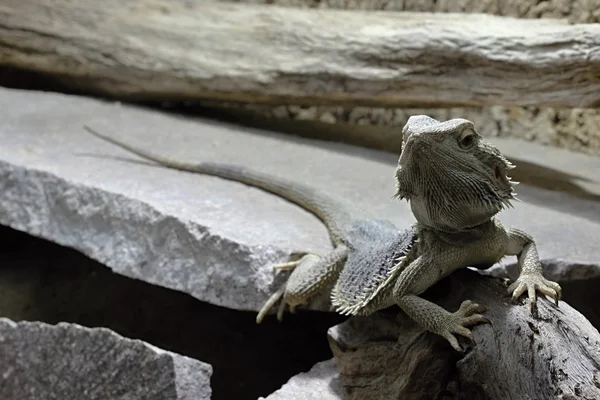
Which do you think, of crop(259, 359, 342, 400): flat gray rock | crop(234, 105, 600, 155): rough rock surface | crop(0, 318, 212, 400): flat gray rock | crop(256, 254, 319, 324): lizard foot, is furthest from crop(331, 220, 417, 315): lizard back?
crop(234, 105, 600, 155): rough rock surface

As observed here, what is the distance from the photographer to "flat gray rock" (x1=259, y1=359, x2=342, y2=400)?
2084 mm

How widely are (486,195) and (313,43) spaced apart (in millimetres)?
2175

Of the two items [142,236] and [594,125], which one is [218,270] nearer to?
[142,236]

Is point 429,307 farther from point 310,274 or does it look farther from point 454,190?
point 310,274

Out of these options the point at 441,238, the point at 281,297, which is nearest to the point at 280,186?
the point at 281,297

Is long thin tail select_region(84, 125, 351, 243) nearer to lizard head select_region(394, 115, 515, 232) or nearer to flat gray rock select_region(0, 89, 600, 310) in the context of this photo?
flat gray rock select_region(0, 89, 600, 310)

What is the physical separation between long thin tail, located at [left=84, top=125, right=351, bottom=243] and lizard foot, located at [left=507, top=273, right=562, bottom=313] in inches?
28.5

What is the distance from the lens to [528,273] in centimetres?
174

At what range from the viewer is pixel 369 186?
9.91ft

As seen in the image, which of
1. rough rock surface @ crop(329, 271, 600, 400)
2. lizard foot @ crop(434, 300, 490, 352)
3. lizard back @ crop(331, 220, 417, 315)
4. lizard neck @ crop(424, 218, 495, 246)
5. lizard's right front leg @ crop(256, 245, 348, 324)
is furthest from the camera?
lizard's right front leg @ crop(256, 245, 348, 324)

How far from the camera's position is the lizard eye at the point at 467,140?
158 centimetres

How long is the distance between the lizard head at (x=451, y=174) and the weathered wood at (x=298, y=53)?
140 cm

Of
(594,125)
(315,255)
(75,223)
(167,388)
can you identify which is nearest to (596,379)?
(315,255)

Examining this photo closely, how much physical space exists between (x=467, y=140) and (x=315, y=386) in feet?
3.15
